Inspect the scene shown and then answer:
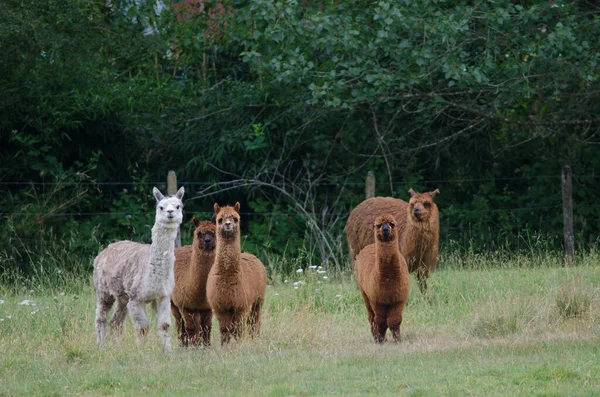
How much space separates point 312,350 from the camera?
8.62 metres

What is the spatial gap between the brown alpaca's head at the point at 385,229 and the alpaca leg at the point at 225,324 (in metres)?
1.44

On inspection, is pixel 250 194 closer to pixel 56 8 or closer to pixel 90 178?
pixel 90 178

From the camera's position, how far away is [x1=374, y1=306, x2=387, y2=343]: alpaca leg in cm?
891

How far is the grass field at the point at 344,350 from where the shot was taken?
23.1 feet

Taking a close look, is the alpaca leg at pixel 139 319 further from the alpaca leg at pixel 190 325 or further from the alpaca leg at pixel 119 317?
the alpaca leg at pixel 119 317

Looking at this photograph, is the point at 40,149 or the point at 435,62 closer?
the point at 435,62

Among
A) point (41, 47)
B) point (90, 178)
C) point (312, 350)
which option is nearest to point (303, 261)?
point (90, 178)

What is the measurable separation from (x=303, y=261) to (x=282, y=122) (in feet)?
7.82

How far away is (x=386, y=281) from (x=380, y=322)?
397mm

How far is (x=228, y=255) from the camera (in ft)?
28.1

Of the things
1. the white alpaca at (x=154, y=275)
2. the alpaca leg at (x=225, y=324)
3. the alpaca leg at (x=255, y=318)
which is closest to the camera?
the alpaca leg at (x=225, y=324)

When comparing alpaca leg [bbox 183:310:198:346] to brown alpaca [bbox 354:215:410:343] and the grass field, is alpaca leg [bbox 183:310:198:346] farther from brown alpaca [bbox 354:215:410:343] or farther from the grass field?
brown alpaca [bbox 354:215:410:343]

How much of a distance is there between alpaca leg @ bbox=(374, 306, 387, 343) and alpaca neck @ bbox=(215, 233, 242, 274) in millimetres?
1325

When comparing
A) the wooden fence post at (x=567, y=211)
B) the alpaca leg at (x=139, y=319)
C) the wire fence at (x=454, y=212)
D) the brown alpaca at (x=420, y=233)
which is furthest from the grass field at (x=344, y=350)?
the wire fence at (x=454, y=212)
